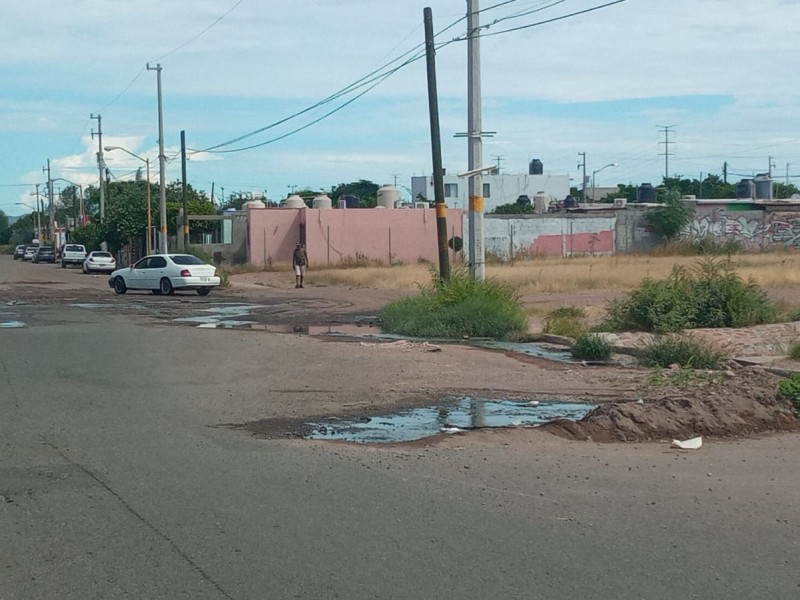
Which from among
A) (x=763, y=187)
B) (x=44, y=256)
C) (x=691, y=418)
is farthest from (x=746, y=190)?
(x=691, y=418)

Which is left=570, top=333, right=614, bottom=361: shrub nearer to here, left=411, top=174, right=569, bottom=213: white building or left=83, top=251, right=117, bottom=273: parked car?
left=83, top=251, right=117, bottom=273: parked car

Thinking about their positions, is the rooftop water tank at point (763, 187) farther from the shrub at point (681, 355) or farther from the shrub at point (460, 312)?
the shrub at point (681, 355)

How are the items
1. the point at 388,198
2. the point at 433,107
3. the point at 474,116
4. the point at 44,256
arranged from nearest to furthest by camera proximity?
the point at 474,116, the point at 433,107, the point at 388,198, the point at 44,256

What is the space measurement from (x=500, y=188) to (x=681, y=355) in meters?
96.3

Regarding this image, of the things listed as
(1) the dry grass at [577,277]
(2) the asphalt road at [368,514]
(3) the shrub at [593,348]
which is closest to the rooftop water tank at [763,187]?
(1) the dry grass at [577,277]

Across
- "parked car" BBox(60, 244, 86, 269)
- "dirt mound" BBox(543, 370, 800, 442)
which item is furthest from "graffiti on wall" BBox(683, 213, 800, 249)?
"dirt mound" BBox(543, 370, 800, 442)

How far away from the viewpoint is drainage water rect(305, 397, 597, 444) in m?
10.3

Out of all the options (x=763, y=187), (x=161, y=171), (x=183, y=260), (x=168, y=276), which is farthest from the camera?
(x=763, y=187)

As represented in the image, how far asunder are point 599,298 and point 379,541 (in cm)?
2389

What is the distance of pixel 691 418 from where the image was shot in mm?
10391

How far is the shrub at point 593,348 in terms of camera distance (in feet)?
53.7

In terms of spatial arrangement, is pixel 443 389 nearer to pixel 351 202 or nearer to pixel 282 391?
pixel 282 391

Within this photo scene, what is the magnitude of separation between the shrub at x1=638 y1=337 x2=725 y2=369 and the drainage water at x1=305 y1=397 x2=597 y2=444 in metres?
3.27

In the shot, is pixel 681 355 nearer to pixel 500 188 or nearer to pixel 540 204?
pixel 540 204
